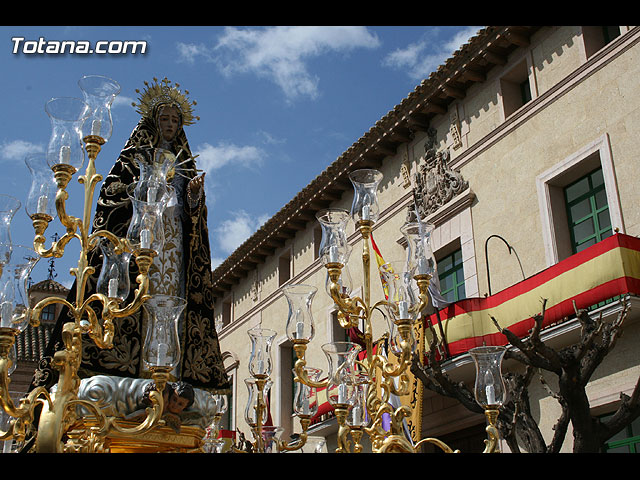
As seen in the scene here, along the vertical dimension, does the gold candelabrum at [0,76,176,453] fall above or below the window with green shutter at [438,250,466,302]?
below

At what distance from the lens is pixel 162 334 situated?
3455 mm

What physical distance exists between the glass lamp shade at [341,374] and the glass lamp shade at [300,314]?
231 mm

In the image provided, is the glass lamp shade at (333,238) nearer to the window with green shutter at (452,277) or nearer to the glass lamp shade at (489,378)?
the glass lamp shade at (489,378)

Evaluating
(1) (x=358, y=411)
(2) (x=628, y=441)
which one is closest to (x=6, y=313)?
(1) (x=358, y=411)

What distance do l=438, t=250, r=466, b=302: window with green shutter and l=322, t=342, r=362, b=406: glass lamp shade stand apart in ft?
26.7

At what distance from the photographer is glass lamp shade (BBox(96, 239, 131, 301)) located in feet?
13.2

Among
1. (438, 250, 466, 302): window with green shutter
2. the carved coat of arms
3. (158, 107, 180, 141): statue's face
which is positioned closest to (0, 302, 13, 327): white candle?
(158, 107, 180, 141): statue's face

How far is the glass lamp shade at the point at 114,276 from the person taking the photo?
13.2 feet

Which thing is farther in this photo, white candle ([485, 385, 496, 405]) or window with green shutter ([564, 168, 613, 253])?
window with green shutter ([564, 168, 613, 253])

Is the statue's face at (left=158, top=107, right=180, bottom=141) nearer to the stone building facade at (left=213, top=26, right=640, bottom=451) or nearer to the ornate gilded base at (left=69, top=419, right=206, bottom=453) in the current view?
the ornate gilded base at (left=69, top=419, right=206, bottom=453)

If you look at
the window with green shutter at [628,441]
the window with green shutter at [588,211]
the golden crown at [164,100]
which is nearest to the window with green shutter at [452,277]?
the window with green shutter at [588,211]

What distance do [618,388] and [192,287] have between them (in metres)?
5.80
